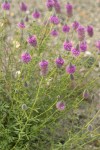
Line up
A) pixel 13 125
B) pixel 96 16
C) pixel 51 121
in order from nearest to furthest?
pixel 13 125 → pixel 51 121 → pixel 96 16

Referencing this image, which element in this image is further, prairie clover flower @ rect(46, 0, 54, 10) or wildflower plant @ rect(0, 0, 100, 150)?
prairie clover flower @ rect(46, 0, 54, 10)

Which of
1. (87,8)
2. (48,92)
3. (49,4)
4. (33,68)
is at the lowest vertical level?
(48,92)

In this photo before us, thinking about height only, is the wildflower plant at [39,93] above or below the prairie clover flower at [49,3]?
below

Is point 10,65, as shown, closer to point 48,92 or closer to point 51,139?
point 48,92

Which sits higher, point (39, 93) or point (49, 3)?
point (49, 3)

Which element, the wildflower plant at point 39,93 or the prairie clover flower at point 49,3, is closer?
the wildflower plant at point 39,93

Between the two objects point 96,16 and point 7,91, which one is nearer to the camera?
point 7,91

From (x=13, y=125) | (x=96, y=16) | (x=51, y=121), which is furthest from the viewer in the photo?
(x=96, y=16)

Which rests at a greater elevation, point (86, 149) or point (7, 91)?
point (7, 91)

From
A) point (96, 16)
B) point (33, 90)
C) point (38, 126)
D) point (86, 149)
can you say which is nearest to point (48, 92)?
point (33, 90)

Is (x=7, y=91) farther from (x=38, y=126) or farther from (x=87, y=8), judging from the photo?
(x=87, y=8)

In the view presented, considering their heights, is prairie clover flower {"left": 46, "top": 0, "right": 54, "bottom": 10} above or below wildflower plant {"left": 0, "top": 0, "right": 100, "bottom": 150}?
above
